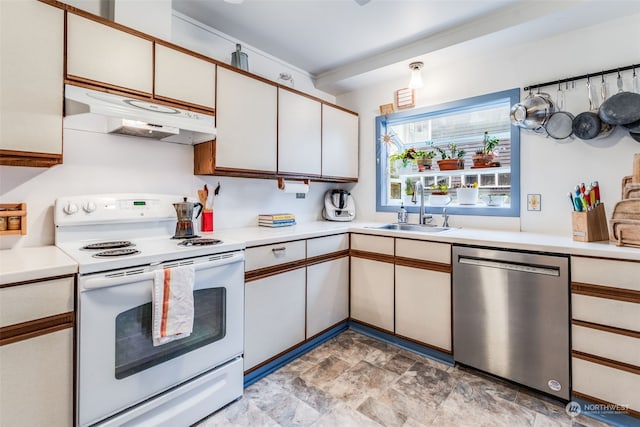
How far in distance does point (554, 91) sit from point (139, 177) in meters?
2.91

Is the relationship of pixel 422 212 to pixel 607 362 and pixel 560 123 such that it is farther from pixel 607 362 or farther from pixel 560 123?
pixel 607 362

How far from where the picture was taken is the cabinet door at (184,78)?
5.93 feet

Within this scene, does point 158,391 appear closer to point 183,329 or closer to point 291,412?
point 183,329

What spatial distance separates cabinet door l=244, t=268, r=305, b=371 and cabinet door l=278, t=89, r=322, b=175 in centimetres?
92

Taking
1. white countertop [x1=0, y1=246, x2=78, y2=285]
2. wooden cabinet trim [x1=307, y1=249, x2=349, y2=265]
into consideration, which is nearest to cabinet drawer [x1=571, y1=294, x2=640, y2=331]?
wooden cabinet trim [x1=307, y1=249, x2=349, y2=265]

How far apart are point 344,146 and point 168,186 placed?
1.70 metres

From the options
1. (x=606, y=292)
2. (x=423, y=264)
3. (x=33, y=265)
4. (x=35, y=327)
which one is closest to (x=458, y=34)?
(x=423, y=264)

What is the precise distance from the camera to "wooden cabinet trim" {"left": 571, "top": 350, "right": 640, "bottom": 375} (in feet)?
4.96

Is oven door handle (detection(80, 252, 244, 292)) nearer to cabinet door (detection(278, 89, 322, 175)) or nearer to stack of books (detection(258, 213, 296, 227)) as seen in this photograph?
stack of books (detection(258, 213, 296, 227))

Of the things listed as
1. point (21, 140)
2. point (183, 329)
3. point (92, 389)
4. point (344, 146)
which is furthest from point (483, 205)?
point (21, 140)

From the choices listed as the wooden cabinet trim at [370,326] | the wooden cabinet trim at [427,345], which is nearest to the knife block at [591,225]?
the wooden cabinet trim at [427,345]

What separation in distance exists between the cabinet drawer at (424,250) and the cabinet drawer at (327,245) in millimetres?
465

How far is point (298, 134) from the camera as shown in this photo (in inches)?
104

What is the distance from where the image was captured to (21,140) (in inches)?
54.1
